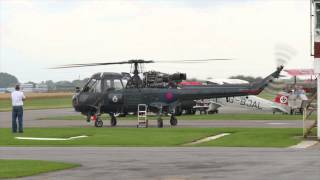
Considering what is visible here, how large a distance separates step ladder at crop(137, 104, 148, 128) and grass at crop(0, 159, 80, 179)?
17.1 m

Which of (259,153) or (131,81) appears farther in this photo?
(131,81)

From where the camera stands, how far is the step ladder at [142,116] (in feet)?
111

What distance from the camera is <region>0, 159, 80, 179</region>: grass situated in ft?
46.8

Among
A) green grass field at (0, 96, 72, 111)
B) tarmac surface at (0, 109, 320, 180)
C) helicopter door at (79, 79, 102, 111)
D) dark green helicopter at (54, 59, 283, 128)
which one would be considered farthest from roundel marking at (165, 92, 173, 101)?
green grass field at (0, 96, 72, 111)

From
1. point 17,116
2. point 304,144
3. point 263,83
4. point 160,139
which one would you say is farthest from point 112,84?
point 304,144

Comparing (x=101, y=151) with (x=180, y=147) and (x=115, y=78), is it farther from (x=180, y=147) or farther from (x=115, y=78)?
(x=115, y=78)

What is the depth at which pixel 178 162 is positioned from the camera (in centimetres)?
1641

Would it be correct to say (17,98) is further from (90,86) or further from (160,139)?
(160,139)

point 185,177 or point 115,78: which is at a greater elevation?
point 115,78

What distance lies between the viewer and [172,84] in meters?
36.2

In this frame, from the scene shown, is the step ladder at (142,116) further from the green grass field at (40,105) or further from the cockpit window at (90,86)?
the green grass field at (40,105)

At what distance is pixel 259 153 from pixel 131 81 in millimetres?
17233

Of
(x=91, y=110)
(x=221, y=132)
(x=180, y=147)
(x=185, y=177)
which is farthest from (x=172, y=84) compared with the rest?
(x=185, y=177)

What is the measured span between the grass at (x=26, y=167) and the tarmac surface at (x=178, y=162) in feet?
1.38
